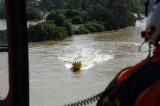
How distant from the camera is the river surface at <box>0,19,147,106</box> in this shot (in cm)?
1081

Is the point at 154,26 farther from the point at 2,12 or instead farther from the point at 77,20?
the point at 77,20

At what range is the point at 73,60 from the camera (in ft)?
53.8

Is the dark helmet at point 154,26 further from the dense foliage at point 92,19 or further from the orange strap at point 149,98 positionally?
the dense foliage at point 92,19

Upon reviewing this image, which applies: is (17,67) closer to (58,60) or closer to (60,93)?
(60,93)

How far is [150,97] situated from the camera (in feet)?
2.73

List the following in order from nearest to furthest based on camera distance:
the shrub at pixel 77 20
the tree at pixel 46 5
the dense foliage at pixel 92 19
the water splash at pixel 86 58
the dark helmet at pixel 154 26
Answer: the dark helmet at pixel 154 26 < the water splash at pixel 86 58 < the dense foliage at pixel 92 19 < the shrub at pixel 77 20 < the tree at pixel 46 5

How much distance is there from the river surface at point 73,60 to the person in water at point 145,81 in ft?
28.5

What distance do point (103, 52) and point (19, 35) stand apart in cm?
1680

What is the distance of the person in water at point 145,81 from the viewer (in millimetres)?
834

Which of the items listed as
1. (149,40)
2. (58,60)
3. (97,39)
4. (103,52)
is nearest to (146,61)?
(149,40)

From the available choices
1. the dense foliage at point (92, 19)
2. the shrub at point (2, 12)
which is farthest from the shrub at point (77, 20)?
the shrub at point (2, 12)

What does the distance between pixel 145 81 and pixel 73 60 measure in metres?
15.5

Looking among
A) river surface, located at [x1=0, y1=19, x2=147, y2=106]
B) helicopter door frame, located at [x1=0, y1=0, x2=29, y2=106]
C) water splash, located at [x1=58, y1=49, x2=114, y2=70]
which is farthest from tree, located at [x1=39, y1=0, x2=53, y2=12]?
helicopter door frame, located at [x1=0, y1=0, x2=29, y2=106]

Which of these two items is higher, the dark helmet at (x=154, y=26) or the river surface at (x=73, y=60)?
the dark helmet at (x=154, y=26)
